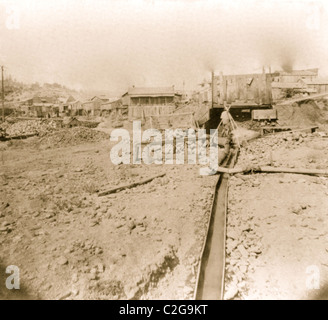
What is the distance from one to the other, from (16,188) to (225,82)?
42.4 feet

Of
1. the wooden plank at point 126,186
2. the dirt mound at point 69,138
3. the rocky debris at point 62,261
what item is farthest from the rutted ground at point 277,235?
the dirt mound at point 69,138

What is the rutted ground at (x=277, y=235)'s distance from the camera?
12.5 feet

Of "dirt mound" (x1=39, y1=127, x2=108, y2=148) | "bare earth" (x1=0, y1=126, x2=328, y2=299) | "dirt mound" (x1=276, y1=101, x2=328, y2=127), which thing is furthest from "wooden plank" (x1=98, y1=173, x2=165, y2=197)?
"dirt mound" (x1=276, y1=101, x2=328, y2=127)

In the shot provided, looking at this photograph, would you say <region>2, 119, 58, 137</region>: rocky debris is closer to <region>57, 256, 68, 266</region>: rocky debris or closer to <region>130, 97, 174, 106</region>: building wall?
<region>130, 97, 174, 106</region>: building wall

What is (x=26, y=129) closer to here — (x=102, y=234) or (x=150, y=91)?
(x=150, y=91)

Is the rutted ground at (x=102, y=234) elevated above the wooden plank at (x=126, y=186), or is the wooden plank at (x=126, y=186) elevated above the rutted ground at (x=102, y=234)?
the wooden plank at (x=126, y=186)

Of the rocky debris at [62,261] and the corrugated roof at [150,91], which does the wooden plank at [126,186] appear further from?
the corrugated roof at [150,91]

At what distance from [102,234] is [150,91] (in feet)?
94.1

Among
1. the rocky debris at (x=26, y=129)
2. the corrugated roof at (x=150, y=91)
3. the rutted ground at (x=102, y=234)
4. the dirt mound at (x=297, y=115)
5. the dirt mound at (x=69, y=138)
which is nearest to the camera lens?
the rutted ground at (x=102, y=234)

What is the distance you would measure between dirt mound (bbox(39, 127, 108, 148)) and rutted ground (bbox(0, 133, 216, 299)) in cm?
754

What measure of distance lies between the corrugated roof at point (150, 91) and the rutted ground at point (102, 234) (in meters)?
23.0

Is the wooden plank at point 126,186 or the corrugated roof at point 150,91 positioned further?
the corrugated roof at point 150,91

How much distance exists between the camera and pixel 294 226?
16.5 feet

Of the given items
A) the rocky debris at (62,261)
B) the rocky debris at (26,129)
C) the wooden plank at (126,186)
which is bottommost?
the rocky debris at (62,261)
